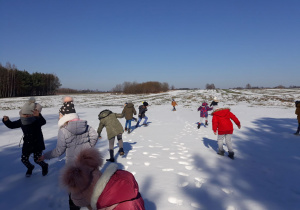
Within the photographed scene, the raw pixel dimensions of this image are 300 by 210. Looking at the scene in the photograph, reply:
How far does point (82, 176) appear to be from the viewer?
1.34 meters

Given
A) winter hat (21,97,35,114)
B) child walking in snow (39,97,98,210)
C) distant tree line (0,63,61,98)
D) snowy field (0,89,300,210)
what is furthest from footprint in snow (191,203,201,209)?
distant tree line (0,63,61,98)

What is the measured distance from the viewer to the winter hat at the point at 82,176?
1.32m

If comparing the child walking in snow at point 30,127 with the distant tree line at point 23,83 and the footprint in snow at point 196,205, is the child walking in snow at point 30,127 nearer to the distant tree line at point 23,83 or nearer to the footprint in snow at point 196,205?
the footprint in snow at point 196,205

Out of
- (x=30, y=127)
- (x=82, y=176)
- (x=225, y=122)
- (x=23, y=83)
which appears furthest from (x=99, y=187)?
(x=23, y=83)

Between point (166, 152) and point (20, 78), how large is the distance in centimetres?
7048

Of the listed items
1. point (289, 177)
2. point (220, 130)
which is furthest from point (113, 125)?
point (289, 177)

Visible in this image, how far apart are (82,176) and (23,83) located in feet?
240

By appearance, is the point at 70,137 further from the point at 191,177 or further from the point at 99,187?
the point at 191,177

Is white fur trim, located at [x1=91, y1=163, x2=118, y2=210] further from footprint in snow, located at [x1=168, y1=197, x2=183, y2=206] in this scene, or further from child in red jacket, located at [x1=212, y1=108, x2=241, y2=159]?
child in red jacket, located at [x1=212, y1=108, x2=241, y2=159]

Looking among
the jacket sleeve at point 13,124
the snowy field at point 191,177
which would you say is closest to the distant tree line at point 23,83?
the snowy field at point 191,177

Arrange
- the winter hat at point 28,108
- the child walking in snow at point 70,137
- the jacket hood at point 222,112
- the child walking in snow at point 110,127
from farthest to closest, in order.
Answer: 1. the jacket hood at point 222,112
2. the child walking in snow at point 110,127
3. the winter hat at point 28,108
4. the child walking in snow at point 70,137

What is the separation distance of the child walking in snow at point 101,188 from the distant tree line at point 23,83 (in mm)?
68041

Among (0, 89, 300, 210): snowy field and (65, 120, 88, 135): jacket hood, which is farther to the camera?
(0, 89, 300, 210): snowy field

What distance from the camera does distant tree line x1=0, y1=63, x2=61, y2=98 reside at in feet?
174
